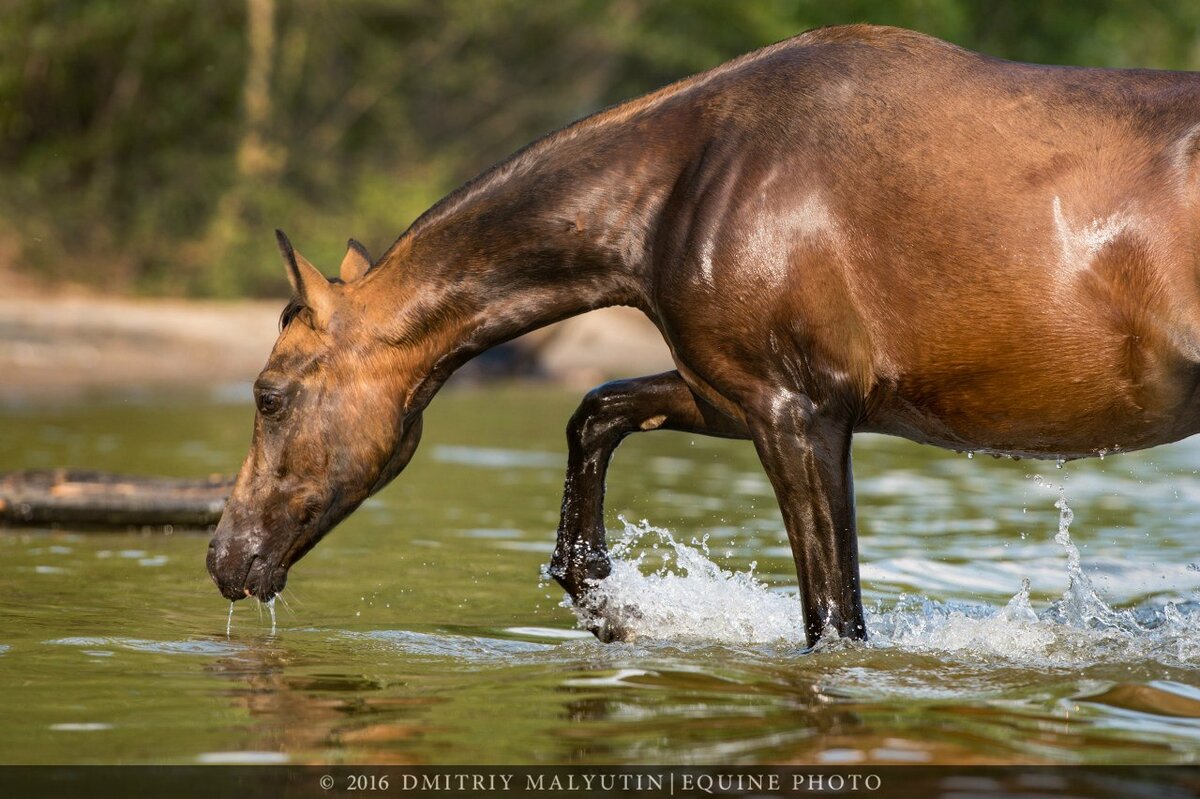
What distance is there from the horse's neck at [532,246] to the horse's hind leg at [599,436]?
1.96ft

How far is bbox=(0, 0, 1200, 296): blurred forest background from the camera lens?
2441 cm

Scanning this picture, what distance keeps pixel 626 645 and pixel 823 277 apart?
1526mm

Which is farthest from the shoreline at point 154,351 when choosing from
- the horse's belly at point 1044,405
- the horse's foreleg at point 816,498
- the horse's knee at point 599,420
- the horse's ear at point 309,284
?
the horse's belly at point 1044,405

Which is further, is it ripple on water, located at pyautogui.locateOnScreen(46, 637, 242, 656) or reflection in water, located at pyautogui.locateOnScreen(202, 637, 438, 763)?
ripple on water, located at pyautogui.locateOnScreen(46, 637, 242, 656)

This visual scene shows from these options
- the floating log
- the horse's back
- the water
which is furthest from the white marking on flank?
the floating log

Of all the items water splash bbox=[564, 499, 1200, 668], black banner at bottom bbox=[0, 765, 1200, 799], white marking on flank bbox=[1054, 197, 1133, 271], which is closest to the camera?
black banner at bottom bbox=[0, 765, 1200, 799]

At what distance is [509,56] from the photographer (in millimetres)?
31859

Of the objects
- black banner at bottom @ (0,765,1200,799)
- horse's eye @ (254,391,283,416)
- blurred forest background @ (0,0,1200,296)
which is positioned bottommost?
black banner at bottom @ (0,765,1200,799)

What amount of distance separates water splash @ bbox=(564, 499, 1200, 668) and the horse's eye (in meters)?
1.37

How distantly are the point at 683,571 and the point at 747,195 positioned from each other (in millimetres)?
2842

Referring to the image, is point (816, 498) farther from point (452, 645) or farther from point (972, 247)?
point (452, 645)

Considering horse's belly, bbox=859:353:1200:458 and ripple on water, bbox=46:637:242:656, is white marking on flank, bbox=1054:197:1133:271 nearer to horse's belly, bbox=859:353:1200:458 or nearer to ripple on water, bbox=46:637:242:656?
horse's belly, bbox=859:353:1200:458

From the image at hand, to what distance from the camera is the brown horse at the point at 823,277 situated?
534cm

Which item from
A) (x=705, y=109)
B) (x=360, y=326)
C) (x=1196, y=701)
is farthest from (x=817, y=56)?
(x=1196, y=701)
